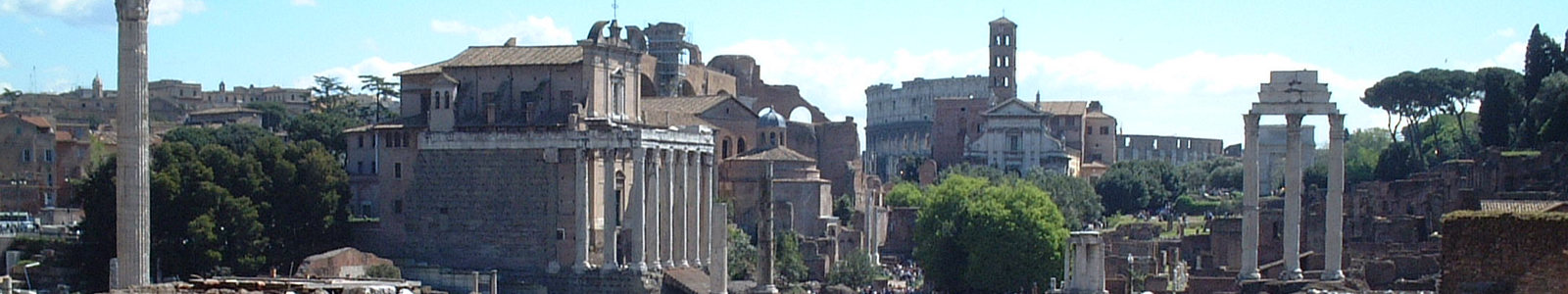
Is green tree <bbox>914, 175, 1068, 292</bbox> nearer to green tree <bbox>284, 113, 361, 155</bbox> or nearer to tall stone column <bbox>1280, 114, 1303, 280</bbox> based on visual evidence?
green tree <bbox>284, 113, 361, 155</bbox>

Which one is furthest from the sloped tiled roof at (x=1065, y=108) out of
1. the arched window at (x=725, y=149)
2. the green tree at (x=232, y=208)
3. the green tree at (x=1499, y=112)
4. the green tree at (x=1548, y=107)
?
the green tree at (x=232, y=208)

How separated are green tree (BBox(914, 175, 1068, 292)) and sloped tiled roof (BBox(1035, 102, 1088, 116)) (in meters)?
42.2

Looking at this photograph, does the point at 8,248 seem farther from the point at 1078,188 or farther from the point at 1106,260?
the point at 1078,188

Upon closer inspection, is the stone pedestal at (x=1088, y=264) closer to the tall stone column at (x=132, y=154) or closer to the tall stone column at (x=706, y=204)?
the tall stone column at (x=132, y=154)

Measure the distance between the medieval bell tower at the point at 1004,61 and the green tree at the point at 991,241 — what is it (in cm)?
4542

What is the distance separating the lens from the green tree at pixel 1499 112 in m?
54.5

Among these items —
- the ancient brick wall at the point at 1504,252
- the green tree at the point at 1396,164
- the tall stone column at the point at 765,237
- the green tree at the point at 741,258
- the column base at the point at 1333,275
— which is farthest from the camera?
the green tree at the point at 1396,164

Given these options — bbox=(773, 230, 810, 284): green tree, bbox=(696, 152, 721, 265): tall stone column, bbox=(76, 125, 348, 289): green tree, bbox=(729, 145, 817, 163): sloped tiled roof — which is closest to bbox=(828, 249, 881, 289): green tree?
bbox=(773, 230, 810, 284): green tree

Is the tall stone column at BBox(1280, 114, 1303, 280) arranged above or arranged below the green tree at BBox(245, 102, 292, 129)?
below

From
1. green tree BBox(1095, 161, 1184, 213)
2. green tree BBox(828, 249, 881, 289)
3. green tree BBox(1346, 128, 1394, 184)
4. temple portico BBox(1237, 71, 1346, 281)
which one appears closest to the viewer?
temple portico BBox(1237, 71, 1346, 281)

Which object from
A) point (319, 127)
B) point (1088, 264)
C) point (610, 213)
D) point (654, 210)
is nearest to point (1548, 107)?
point (1088, 264)

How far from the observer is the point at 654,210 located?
45688 millimetres

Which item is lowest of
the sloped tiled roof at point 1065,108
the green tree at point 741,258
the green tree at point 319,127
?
the green tree at point 741,258

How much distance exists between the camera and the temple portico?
109 ft
